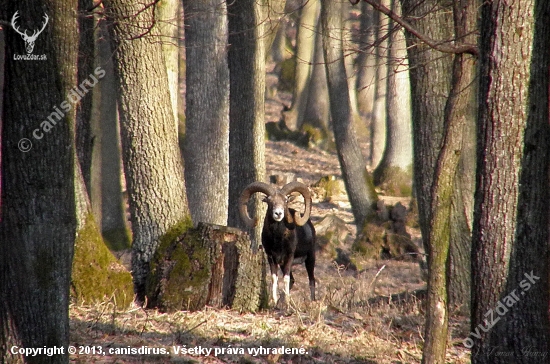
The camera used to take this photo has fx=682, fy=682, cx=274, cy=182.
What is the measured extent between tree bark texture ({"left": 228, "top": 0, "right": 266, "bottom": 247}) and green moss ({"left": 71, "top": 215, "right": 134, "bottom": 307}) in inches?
182

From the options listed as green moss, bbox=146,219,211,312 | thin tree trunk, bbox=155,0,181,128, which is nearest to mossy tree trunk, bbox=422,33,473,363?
green moss, bbox=146,219,211,312

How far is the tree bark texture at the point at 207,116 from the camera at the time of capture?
1395cm

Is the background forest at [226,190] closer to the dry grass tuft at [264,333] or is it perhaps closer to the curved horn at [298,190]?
the dry grass tuft at [264,333]

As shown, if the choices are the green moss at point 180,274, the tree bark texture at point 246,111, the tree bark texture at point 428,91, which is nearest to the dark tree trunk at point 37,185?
the green moss at point 180,274

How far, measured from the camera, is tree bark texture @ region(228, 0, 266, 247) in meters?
13.7

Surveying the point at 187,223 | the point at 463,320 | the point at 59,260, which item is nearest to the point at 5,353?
the point at 59,260

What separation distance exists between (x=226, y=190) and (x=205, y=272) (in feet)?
15.8

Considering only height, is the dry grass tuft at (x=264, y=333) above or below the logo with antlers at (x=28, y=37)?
below

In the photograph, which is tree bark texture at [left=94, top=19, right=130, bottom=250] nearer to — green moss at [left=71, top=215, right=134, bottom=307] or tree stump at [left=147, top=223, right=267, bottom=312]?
green moss at [left=71, top=215, right=134, bottom=307]

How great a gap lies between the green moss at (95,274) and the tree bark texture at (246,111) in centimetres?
461

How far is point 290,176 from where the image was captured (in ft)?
80.1

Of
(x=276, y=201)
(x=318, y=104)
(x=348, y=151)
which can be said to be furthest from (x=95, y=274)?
(x=318, y=104)

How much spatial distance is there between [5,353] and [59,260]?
863 millimetres

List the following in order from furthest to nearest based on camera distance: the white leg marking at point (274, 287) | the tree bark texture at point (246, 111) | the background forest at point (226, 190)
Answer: the tree bark texture at point (246, 111)
the white leg marking at point (274, 287)
the background forest at point (226, 190)
